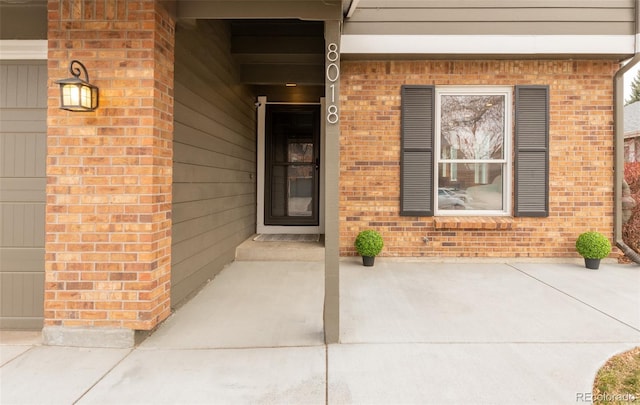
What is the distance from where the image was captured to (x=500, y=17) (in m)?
4.68

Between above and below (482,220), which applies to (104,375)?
below

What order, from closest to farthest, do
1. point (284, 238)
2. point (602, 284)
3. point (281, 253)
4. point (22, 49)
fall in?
point (22, 49)
point (602, 284)
point (281, 253)
point (284, 238)

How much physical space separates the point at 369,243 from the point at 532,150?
267 cm

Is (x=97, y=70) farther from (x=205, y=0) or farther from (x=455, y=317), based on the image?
(x=455, y=317)

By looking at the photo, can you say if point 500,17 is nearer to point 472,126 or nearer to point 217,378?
point 472,126

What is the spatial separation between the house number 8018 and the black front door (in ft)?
12.3

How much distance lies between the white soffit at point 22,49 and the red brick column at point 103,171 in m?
0.22

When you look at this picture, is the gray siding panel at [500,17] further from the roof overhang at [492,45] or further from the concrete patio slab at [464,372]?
the concrete patio slab at [464,372]

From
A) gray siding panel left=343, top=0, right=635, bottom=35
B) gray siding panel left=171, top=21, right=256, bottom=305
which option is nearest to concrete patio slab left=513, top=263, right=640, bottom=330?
gray siding panel left=343, top=0, right=635, bottom=35

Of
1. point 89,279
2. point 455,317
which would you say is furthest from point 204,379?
point 455,317

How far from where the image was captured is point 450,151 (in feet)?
16.9

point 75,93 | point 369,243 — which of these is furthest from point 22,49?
point 369,243

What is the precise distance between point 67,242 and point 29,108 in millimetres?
1134
